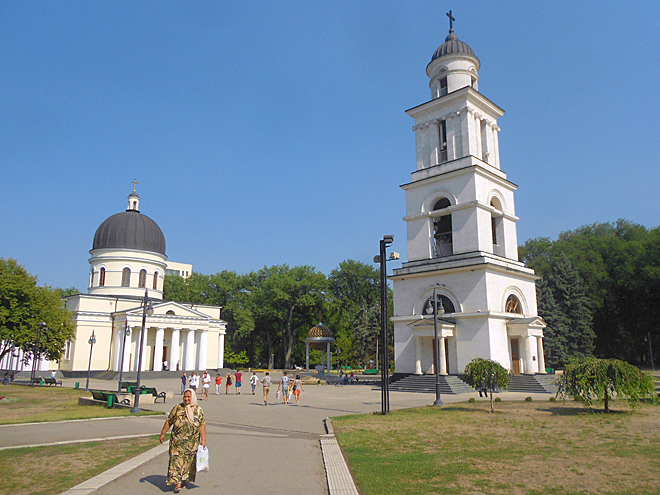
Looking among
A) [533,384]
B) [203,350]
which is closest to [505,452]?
[533,384]

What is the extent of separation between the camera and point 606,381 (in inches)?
636

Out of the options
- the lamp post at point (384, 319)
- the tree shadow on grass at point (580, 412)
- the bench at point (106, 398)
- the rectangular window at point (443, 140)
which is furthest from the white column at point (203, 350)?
the tree shadow on grass at point (580, 412)

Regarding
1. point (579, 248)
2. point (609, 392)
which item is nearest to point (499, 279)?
point (609, 392)

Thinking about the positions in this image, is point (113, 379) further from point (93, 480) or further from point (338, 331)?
point (93, 480)

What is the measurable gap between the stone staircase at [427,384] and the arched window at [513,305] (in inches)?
246

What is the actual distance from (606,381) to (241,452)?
12.7 metres

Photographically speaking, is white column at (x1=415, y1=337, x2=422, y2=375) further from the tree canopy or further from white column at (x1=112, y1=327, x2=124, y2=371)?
white column at (x1=112, y1=327, x2=124, y2=371)

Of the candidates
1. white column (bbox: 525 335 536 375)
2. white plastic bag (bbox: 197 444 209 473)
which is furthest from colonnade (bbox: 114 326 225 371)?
white plastic bag (bbox: 197 444 209 473)

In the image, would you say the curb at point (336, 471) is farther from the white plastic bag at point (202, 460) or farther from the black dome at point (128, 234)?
the black dome at point (128, 234)

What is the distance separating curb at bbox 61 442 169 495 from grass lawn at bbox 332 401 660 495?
410 centimetres

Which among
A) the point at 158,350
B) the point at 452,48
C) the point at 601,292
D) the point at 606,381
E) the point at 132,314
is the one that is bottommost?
the point at 606,381

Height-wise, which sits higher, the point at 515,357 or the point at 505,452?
the point at 515,357

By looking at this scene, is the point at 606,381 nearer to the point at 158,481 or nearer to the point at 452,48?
the point at 158,481

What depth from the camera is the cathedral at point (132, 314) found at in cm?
4744
